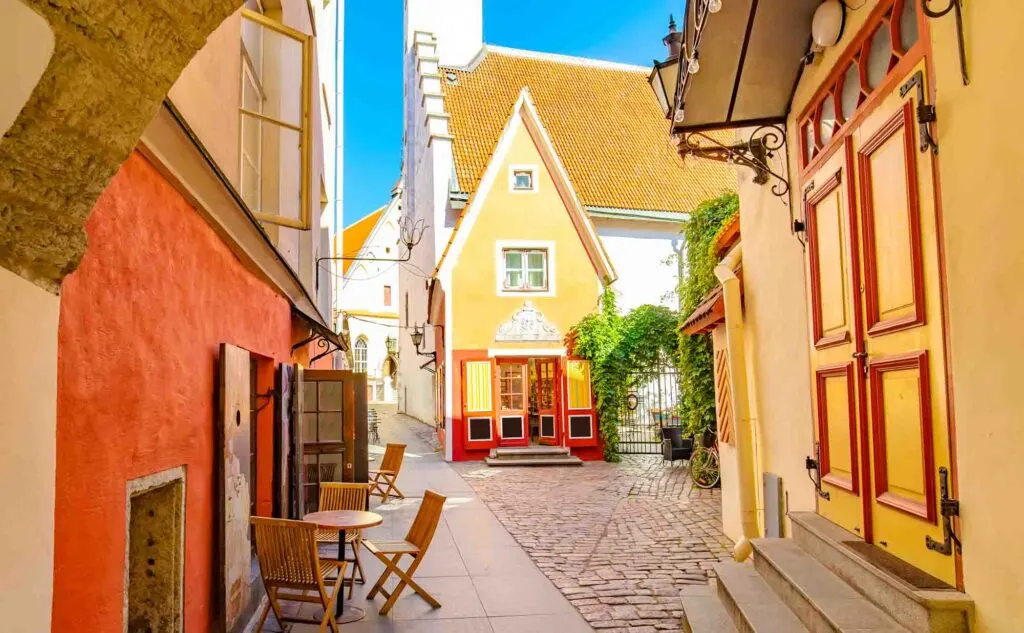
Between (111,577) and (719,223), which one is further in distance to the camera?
(719,223)

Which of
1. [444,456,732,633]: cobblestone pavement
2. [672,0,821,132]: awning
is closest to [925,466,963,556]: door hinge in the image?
[444,456,732,633]: cobblestone pavement

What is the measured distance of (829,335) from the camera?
504cm

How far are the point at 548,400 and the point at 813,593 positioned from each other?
1594 centimetres

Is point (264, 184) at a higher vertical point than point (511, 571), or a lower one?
higher

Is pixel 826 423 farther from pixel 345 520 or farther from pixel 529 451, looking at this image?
pixel 529 451

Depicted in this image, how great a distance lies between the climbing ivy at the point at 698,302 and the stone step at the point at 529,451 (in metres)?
6.01

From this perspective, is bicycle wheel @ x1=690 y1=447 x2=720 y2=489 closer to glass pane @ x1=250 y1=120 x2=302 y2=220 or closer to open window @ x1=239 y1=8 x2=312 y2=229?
open window @ x1=239 y1=8 x2=312 y2=229

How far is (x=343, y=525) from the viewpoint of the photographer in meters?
6.27

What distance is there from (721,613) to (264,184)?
19.4ft

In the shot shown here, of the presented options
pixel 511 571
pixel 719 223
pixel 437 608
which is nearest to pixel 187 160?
pixel 437 608

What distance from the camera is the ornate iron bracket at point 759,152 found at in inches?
239

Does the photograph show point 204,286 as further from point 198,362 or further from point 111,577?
point 111,577

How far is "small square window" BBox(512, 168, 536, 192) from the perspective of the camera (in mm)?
20016

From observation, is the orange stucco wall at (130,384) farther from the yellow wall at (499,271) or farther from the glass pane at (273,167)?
the yellow wall at (499,271)
